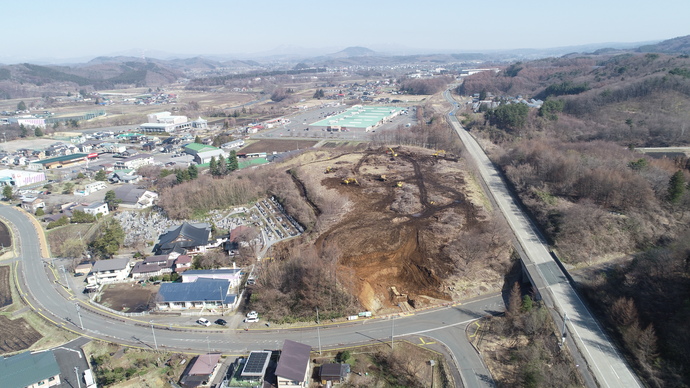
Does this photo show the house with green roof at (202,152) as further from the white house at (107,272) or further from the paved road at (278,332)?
the paved road at (278,332)

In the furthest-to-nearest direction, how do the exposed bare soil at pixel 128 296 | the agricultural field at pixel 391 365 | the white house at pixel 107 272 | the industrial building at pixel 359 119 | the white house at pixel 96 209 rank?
the industrial building at pixel 359 119 < the white house at pixel 96 209 < the white house at pixel 107 272 < the exposed bare soil at pixel 128 296 < the agricultural field at pixel 391 365

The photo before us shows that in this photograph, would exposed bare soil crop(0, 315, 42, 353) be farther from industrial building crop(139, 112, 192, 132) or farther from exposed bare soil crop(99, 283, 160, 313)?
industrial building crop(139, 112, 192, 132)

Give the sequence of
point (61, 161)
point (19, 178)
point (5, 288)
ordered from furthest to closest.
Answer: point (61, 161)
point (19, 178)
point (5, 288)

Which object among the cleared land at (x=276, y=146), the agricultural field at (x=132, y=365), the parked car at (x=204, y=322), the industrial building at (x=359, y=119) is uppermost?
the industrial building at (x=359, y=119)

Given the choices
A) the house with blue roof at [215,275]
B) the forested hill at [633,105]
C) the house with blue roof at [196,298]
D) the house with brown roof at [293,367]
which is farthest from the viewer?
the forested hill at [633,105]

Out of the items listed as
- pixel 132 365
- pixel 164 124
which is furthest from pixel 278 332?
pixel 164 124

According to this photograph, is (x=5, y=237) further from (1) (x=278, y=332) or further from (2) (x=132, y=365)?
(1) (x=278, y=332)

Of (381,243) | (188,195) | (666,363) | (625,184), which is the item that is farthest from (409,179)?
(666,363)

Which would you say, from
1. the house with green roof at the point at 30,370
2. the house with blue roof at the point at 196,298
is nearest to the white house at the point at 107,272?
the house with blue roof at the point at 196,298
